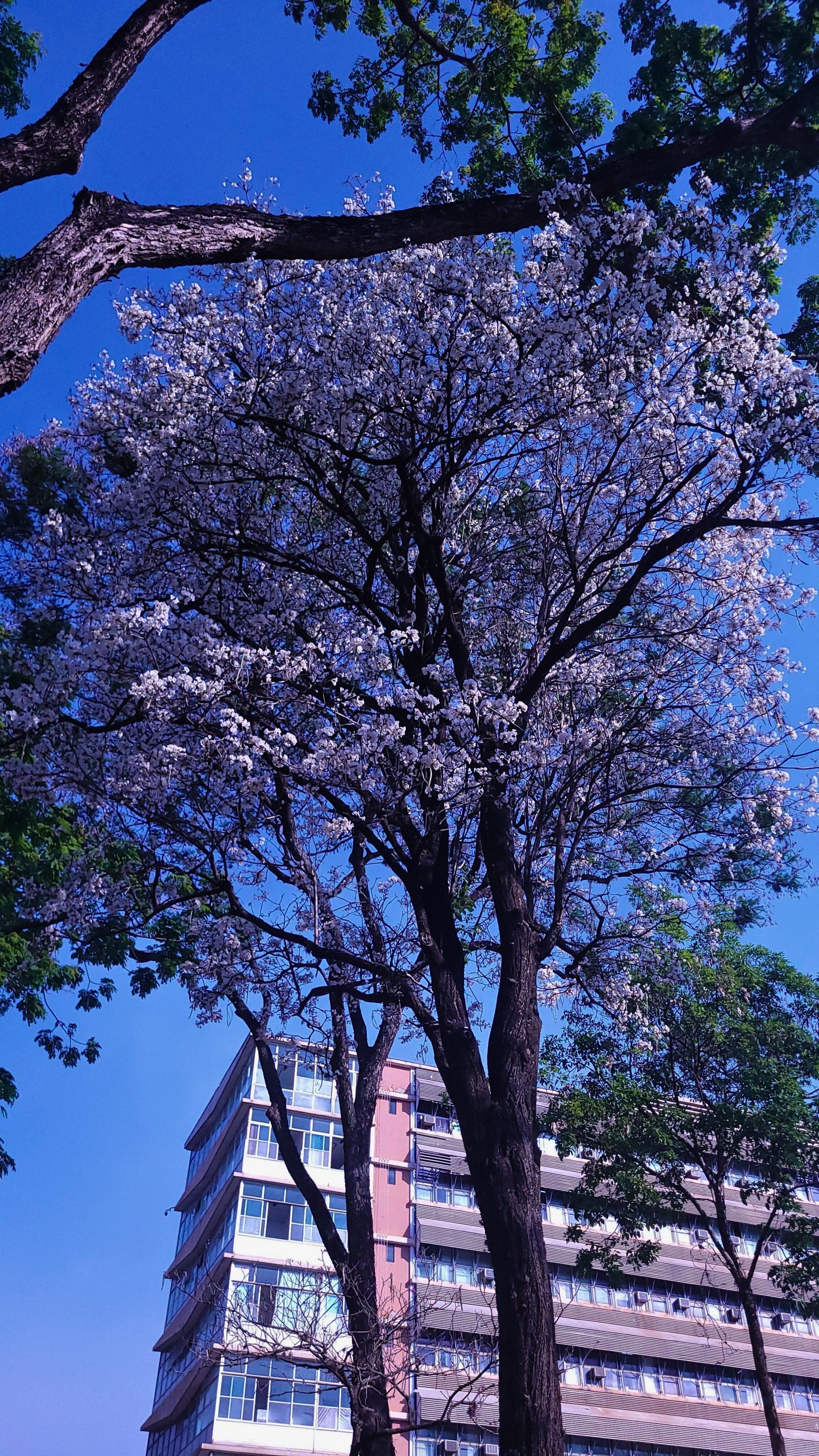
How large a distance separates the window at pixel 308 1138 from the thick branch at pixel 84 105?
38735 millimetres

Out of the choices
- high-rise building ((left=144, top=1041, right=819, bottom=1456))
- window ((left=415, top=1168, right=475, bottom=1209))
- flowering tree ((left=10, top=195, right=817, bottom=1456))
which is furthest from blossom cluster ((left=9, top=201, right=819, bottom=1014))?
window ((left=415, top=1168, right=475, bottom=1209))

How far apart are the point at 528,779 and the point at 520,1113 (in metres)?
3.60

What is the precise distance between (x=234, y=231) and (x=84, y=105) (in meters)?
1.08

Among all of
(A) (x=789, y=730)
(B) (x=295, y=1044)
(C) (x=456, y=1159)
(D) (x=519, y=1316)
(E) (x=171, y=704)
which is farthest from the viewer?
(C) (x=456, y=1159)

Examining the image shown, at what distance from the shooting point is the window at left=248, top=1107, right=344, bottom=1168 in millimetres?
40375

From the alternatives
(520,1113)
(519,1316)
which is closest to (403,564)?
(520,1113)

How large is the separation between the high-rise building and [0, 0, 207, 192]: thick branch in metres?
33.3

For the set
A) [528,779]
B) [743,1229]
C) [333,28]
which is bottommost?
[528,779]

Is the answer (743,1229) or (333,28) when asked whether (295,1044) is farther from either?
(743,1229)

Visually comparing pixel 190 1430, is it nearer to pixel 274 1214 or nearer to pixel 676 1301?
pixel 274 1214

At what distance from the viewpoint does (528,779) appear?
422 inches

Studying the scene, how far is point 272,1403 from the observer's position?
35500mm

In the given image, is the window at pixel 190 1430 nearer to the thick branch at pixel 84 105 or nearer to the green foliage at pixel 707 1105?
the green foliage at pixel 707 1105

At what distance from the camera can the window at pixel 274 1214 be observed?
38219 millimetres
